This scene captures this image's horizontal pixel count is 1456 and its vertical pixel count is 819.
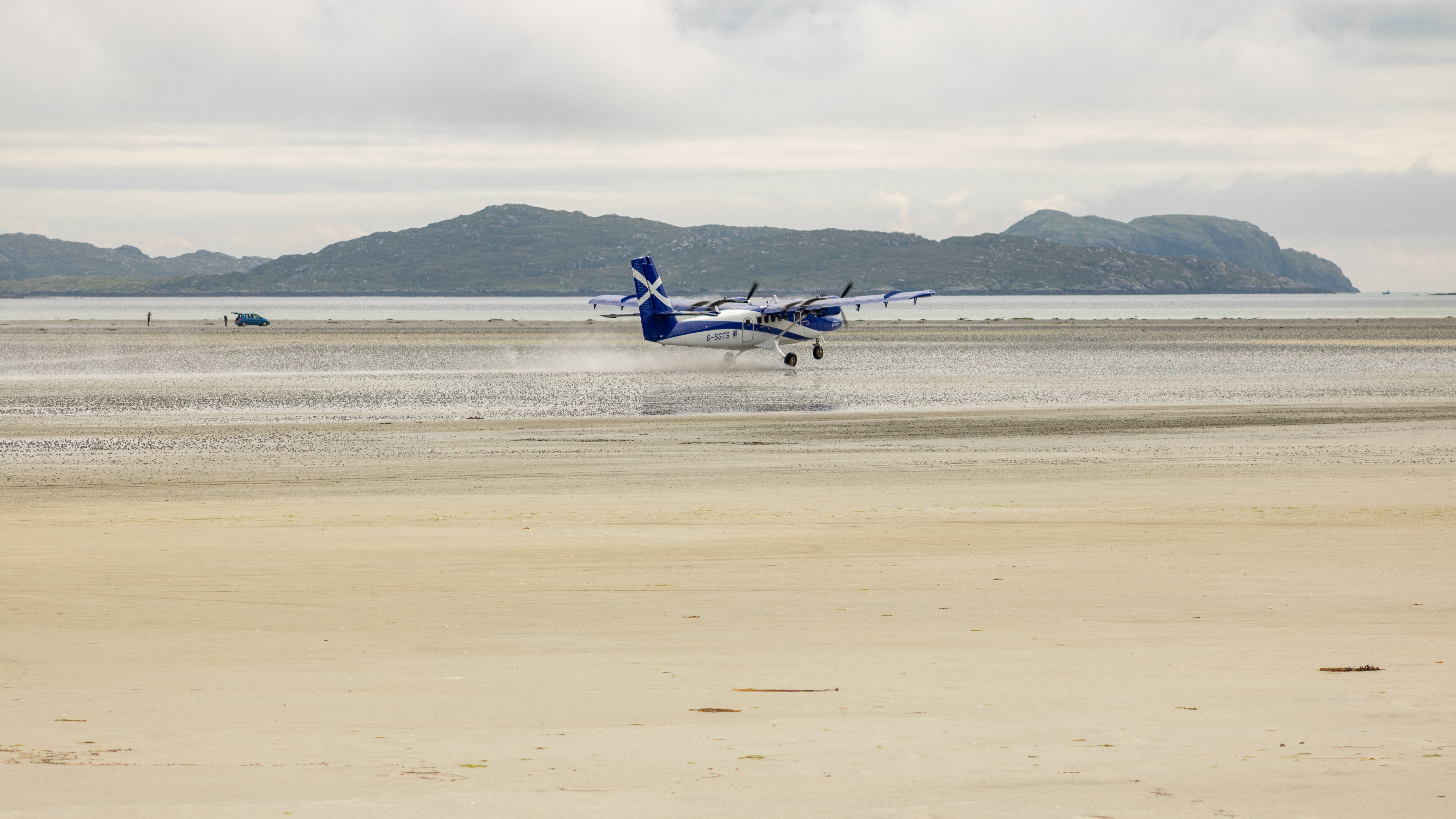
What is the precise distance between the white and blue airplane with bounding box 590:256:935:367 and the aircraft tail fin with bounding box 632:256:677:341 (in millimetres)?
23

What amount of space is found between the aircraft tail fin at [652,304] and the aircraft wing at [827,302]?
13.7 feet

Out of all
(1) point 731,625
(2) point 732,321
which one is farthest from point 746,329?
(1) point 731,625

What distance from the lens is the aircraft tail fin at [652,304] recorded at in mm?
52219

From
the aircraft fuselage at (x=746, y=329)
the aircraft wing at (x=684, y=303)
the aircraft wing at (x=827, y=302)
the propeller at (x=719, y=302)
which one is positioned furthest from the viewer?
the aircraft wing at (x=684, y=303)

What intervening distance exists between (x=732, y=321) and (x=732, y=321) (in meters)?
0.01

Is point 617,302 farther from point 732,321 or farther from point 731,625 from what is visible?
point 731,625

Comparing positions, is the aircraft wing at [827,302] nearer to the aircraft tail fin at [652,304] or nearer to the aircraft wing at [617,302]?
the aircraft tail fin at [652,304]

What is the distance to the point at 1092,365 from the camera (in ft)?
185

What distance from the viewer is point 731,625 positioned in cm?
945

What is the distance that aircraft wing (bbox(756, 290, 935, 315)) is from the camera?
178ft

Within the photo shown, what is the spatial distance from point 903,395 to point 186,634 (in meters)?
31.3

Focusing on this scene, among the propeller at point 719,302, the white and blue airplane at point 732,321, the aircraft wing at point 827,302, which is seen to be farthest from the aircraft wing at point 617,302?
the aircraft wing at point 827,302

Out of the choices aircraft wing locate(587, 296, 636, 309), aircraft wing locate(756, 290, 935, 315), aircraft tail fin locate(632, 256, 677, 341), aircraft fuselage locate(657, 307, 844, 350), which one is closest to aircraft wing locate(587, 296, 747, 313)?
aircraft wing locate(587, 296, 636, 309)

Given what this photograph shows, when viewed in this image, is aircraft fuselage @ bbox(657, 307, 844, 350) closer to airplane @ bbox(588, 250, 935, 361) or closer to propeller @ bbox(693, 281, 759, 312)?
airplane @ bbox(588, 250, 935, 361)
